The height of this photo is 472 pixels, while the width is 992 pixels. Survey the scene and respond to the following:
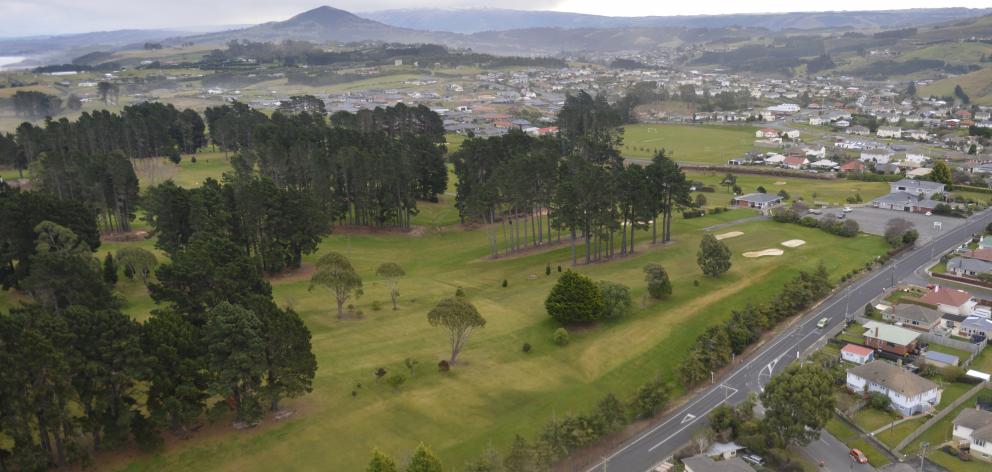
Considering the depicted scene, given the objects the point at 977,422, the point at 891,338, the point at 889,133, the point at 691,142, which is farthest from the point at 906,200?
the point at 889,133

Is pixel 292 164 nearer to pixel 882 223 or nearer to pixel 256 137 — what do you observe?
pixel 256 137

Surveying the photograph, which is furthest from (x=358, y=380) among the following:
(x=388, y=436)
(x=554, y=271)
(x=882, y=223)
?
(x=882, y=223)

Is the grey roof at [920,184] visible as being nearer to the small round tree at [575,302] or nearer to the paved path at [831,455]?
the small round tree at [575,302]

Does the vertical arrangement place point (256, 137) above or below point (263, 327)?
above

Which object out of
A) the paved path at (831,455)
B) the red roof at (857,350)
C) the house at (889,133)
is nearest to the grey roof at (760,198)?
the red roof at (857,350)

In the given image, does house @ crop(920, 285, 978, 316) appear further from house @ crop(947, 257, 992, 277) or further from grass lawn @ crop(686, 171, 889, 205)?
grass lawn @ crop(686, 171, 889, 205)

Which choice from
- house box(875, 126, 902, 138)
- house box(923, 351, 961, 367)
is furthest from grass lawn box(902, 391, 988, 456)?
house box(875, 126, 902, 138)

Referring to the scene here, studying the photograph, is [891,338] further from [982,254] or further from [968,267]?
[982,254]
